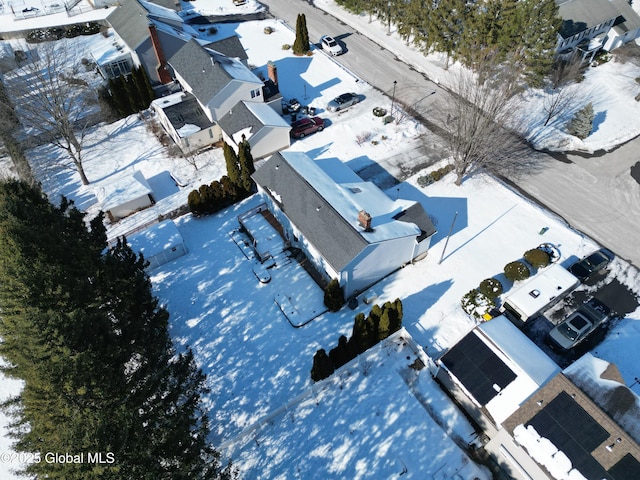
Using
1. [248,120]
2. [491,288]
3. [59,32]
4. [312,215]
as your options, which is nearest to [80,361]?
[312,215]

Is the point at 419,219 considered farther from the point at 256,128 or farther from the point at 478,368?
the point at 256,128

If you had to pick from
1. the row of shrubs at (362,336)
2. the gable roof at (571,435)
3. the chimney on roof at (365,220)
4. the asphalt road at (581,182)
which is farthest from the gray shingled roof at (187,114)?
the gable roof at (571,435)

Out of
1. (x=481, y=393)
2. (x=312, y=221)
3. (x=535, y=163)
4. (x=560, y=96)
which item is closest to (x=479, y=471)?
(x=481, y=393)

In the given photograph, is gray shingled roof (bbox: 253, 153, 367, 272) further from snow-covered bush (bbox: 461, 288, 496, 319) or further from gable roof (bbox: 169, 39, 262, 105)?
gable roof (bbox: 169, 39, 262, 105)

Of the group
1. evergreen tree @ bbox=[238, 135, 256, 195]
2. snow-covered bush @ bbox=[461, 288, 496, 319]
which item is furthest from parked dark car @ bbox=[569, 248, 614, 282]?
evergreen tree @ bbox=[238, 135, 256, 195]

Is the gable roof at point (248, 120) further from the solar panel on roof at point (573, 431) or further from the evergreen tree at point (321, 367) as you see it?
the solar panel on roof at point (573, 431)

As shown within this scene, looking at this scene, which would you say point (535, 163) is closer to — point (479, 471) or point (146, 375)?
point (479, 471)

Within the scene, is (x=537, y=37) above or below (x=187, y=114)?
above
